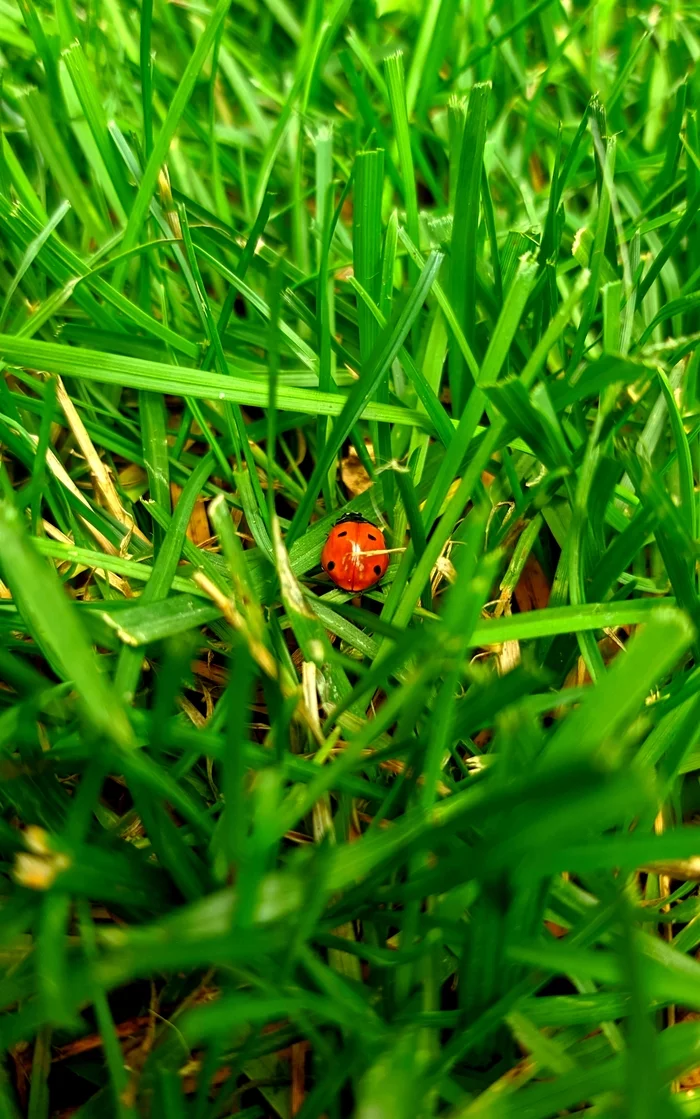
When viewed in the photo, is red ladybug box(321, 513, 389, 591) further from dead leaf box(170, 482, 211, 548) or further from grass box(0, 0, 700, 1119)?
dead leaf box(170, 482, 211, 548)

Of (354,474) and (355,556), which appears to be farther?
(354,474)

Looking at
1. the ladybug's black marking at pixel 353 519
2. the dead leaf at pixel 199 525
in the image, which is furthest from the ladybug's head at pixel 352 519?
the dead leaf at pixel 199 525

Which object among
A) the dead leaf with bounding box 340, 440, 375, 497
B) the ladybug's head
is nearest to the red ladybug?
the ladybug's head

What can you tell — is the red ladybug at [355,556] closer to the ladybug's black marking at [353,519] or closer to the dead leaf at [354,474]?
the ladybug's black marking at [353,519]

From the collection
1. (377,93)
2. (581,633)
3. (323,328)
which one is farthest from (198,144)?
(581,633)

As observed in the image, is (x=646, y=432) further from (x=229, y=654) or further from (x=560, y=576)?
(x=229, y=654)

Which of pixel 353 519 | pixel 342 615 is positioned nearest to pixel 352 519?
pixel 353 519

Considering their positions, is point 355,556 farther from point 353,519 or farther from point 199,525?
point 199,525
